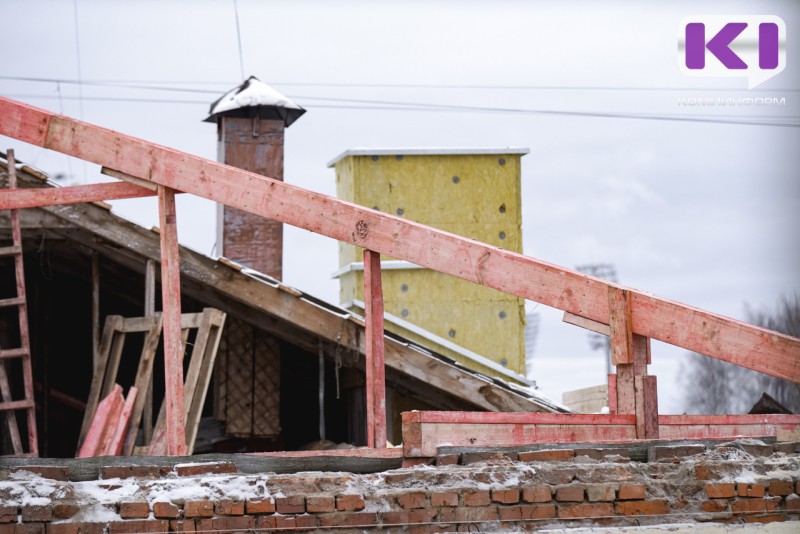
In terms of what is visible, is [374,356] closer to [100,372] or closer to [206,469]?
[206,469]

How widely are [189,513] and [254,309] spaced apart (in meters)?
6.23

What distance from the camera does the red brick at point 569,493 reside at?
5859 mm

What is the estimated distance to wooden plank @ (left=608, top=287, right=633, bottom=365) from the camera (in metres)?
6.85

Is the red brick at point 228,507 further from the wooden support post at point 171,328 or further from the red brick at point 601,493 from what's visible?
the wooden support post at point 171,328

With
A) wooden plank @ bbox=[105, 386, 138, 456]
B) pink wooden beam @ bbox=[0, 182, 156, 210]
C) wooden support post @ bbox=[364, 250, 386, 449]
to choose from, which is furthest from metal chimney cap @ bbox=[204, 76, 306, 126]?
wooden support post @ bbox=[364, 250, 386, 449]

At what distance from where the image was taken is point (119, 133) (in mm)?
7918

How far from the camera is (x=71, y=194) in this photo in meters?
8.12

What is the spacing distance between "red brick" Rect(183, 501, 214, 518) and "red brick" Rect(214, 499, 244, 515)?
41mm

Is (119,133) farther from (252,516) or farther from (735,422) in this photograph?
(735,422)

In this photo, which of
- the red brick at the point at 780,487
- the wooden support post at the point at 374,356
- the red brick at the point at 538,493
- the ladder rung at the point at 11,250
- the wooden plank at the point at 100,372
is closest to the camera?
the red brick at the point at 538,493

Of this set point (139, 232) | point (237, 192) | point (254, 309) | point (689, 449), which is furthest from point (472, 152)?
point (689, 449)

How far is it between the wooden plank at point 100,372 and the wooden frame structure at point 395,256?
3.69 metres

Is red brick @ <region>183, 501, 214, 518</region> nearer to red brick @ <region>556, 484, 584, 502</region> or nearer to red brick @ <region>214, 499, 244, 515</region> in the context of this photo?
red brick @ <region>214, 499, 244, 515</region>

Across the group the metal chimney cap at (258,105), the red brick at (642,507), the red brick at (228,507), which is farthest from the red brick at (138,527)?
the metal chimney cap at (258,105)
